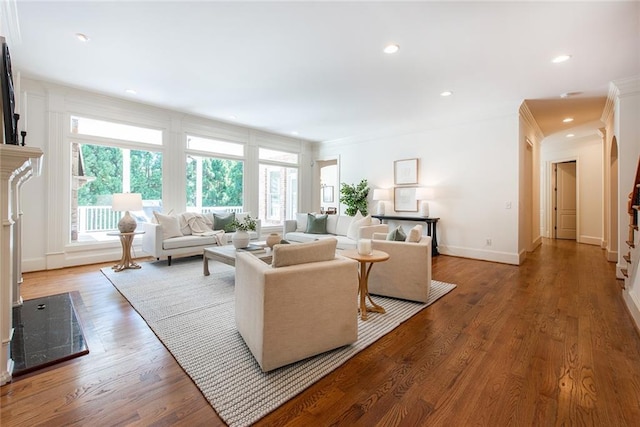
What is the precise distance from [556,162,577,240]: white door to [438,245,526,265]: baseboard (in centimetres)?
485

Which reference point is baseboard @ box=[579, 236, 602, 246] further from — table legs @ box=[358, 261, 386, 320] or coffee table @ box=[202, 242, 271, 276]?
coffee table @ box=[202, 242, 271, 276]

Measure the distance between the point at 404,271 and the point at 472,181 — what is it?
3.16m

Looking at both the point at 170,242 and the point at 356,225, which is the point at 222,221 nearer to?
the point at 170,242

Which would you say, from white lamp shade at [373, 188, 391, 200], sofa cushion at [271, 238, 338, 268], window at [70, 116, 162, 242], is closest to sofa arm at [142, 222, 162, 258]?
window at [70, 116, 162, 242]

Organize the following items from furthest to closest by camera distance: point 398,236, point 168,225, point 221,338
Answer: point 168,225 < point 398,236 < point 221,338

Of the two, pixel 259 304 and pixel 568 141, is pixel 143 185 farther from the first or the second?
pixel 568 141

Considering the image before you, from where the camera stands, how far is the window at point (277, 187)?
7375 mm

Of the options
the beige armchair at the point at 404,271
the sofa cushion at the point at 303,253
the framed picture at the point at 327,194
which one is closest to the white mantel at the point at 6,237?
the sofa cushion at the point at 303,253

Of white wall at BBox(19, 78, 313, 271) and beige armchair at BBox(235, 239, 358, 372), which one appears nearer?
beige armchair at BBox(235, 239, 358, 372)

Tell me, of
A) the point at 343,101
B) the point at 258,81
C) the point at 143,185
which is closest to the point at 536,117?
the point at 343,101

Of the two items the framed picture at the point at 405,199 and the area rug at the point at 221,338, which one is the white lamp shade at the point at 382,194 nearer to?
the framed picture at the point at 405,199

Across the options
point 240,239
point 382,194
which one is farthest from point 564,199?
point 240,239

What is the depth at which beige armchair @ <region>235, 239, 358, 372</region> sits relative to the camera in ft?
5.80

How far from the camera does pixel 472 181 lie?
5.25m
